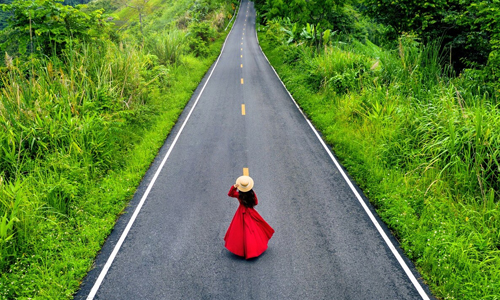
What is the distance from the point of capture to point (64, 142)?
8773mm

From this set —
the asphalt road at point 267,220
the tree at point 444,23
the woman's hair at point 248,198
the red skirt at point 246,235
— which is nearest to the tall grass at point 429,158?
the asphalt road at point 267,220

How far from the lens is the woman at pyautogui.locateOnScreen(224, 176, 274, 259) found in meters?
Result: 5.75

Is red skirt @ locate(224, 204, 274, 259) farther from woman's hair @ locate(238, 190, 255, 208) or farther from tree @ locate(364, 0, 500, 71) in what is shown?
tree @ locate(364, 0, 500, 71)

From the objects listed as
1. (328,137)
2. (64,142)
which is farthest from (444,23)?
(64,142)

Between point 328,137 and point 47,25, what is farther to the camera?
point 328,137

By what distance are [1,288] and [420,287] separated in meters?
6.45

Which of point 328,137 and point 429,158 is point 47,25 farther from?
point 429,158

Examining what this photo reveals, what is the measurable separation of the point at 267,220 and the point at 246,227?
137 centimetres

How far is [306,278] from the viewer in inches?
216

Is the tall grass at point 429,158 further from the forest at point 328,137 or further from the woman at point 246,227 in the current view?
the woman at point 246,227

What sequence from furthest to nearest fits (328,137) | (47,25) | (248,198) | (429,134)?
(328,137) → (47,25) → (429,134) → (248,198)

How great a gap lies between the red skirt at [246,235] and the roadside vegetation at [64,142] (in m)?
2.54

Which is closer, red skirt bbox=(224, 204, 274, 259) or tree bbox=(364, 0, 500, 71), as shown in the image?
red skirt bbox=(224, 204, 274, 259)

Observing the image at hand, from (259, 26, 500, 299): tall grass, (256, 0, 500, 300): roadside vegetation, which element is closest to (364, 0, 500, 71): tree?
(256, 0, 500, 300): roadside vegetation
